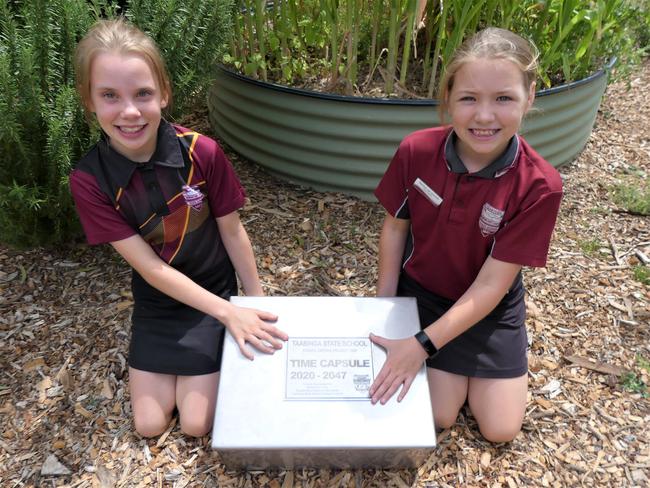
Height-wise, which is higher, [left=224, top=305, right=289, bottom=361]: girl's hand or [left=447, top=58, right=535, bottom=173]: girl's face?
[left=447, top=58, right=535, bottom=173]: girl's face

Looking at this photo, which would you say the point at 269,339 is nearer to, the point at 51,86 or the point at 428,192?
the point at 428,192

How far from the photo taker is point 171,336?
5.37 ft

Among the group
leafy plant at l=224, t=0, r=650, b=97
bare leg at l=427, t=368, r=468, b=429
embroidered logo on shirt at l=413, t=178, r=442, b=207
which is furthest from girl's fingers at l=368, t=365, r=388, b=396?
leafy plant at l=224, t=0, r=650, b=97

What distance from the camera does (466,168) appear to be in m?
1.47

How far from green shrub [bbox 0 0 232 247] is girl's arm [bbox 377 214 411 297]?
0.82m

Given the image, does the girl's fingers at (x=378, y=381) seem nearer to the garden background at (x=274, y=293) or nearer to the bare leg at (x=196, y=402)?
the garden background at (x=274, y=293)

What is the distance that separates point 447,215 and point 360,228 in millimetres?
798

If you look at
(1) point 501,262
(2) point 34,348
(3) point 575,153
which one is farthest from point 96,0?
(3) point 575,153

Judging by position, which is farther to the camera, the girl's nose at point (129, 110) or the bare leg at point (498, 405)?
the bare leg at point (498, 405)

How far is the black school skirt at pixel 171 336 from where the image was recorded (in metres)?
1.61

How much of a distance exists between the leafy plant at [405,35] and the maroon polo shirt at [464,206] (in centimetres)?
85

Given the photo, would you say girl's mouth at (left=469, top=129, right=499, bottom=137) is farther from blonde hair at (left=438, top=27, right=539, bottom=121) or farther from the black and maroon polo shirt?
the black and maroon polo shirt

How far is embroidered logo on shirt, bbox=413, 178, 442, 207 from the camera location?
60.0 inches

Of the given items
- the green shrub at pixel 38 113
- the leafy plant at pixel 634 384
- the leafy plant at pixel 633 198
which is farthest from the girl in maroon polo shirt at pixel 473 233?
the leafy plant at pixel 633 198
